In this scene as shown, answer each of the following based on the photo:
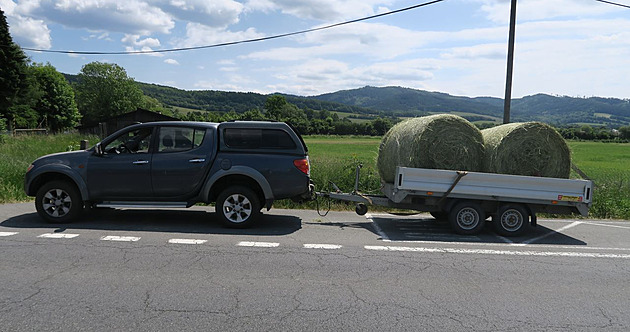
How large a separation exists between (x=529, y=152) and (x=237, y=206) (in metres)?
5.07

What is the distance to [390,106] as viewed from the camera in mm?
174750

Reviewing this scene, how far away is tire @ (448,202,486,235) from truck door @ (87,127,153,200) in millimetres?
Answer: 5124

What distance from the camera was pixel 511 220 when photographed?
7.89 m

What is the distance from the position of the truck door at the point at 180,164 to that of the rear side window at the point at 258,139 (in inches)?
13.7

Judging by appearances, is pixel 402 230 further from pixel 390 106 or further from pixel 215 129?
pixel 390 106

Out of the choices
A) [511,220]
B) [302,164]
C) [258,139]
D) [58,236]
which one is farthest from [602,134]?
[58,236]

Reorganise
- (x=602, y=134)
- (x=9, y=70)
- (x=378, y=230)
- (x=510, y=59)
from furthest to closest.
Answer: (x=602, y=134) → (x=9, y=70) → (x=510, y=59) → (x=378, y=230)

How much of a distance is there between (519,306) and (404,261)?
1754 mm

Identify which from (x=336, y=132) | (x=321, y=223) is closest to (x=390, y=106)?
(x=336, y=132)

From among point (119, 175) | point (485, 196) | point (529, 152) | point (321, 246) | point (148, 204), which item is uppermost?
point (529, 152)

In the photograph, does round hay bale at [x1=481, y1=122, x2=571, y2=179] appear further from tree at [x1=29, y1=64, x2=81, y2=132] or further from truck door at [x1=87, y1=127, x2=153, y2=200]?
tree at [x1=29, y1=64, x2=81, y2=132]

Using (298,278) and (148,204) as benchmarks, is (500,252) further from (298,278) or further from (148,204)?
(148,204)

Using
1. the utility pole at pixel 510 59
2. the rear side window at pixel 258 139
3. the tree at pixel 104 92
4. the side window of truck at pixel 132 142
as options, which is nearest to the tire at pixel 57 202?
the side window of truck at pixel 132 142

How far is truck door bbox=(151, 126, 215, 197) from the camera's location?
7.59m
